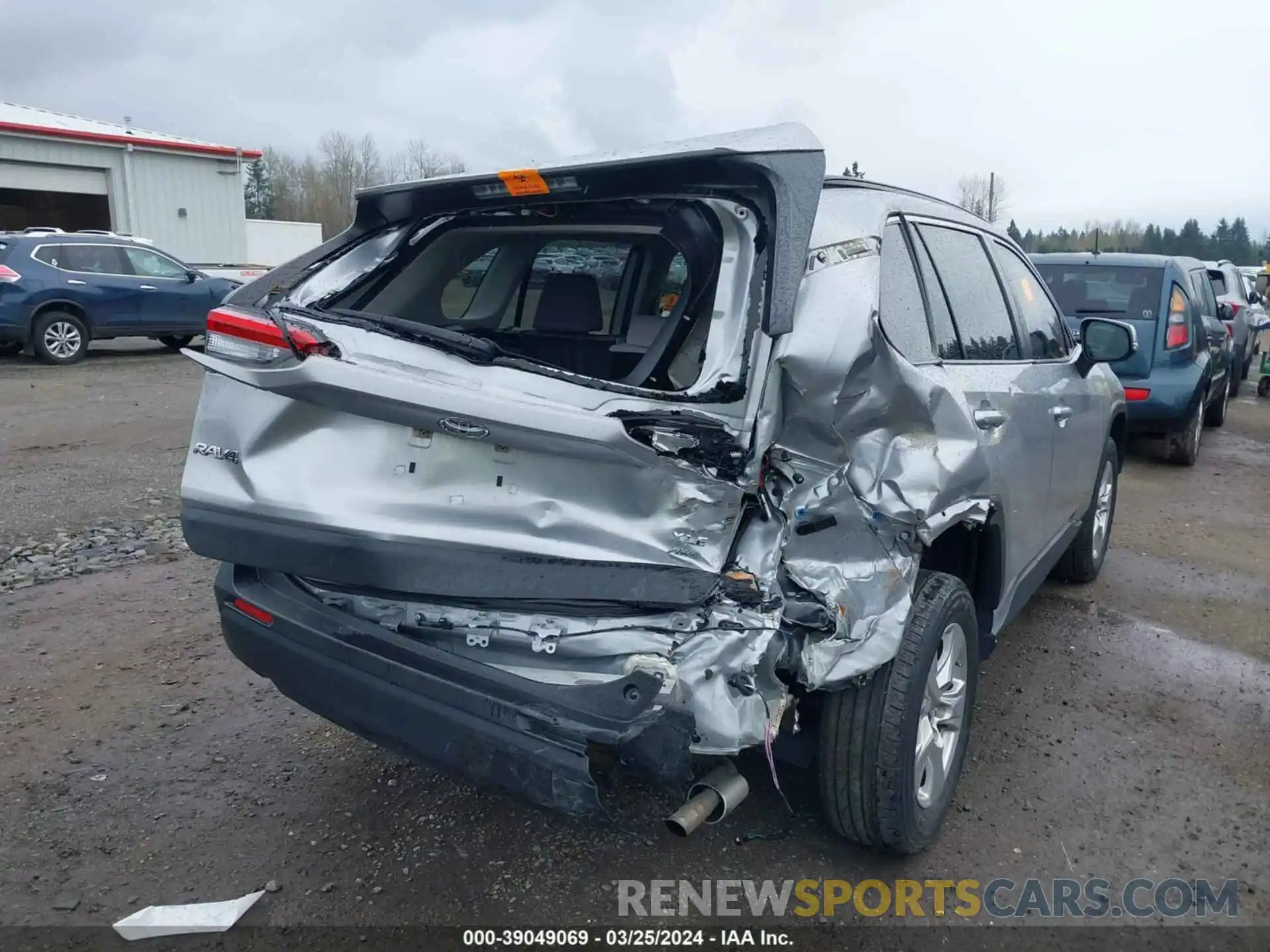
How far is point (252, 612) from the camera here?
2.72 meters

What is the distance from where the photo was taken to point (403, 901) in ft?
8.66

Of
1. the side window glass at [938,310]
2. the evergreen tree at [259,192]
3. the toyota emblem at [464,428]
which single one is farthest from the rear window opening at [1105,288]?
the evergreen tree at [259,192]

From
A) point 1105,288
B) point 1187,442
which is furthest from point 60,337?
point 1187,442

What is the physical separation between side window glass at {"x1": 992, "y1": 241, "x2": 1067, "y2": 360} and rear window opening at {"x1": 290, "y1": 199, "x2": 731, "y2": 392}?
157cm

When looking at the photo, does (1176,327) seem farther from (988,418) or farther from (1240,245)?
(1240,245)

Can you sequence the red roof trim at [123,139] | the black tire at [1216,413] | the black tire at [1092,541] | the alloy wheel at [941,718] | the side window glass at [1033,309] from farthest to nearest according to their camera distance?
the red roof trim at [123,139]
the black tire at [1216,413]
the black tire at [1092,541]
the side window glass at [1033,309]
the alloy wheel at [941,718]

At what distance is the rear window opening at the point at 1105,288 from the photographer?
8.20 metres

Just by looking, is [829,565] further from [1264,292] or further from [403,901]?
[1264,292]

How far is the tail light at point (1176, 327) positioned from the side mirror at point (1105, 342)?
4019 millimetres

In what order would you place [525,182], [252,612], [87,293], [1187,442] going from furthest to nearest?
[87,293]
[1187,442]
[252,612]
[525,182]

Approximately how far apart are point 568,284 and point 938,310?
1.30 m

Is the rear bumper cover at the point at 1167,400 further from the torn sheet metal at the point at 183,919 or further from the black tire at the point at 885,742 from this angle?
the torn sheet metal at the point at 183,919

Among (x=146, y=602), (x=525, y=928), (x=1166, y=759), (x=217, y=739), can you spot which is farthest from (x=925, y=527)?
(x=146, y=602)

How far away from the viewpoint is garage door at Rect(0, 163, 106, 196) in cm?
2194
